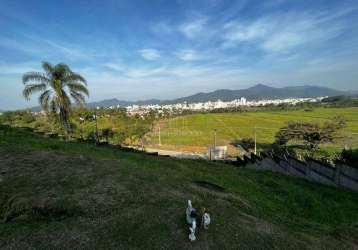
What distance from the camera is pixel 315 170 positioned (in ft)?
44.6

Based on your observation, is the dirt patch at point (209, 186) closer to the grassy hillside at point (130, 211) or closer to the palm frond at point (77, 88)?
the grassy hillside at point (130, 211)

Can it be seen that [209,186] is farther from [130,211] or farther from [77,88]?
[77,88]

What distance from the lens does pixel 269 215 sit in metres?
7.48

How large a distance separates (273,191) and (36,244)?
920 cm

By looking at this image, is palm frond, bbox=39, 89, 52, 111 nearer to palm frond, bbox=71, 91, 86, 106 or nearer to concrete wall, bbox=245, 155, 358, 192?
palm frond, bbox=71, 91, 86, 106

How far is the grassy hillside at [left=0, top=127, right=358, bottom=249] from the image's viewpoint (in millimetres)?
4922

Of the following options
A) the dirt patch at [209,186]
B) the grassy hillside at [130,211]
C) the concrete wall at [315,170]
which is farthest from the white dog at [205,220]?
the concrete wall at [315,170]

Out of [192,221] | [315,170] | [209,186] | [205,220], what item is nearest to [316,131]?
[315,170]

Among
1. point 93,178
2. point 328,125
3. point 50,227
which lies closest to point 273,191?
point 93,178

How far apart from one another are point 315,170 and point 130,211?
38.3 ft

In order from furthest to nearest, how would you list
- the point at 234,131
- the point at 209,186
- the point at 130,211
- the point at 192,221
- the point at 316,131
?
the point at 234,131, the point at 316,131, the point at 209,186, the point at 130,211, the point at 192,221

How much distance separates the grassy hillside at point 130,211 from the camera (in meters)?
4.92

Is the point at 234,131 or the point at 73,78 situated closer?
the point at 73,78

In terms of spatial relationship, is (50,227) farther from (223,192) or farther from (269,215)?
(269,215)
